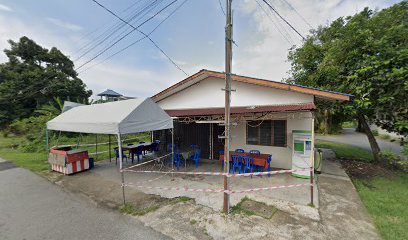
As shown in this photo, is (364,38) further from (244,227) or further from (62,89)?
(62,89)

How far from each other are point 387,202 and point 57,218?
896cm

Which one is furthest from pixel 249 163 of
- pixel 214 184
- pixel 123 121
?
pixel 123 121

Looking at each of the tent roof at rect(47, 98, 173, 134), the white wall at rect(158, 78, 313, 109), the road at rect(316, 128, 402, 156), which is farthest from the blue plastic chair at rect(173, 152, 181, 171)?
the road at rect(316, 128, 402, 156)

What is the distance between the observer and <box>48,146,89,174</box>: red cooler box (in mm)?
7738

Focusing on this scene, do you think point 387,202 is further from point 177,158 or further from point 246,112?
point 177,158

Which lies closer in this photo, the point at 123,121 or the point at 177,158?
the point at 123,121

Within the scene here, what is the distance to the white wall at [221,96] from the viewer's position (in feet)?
25.5

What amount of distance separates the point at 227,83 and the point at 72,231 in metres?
4.81

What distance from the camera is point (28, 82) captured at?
22.8 meters

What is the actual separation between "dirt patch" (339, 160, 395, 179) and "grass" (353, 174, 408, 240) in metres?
0.38

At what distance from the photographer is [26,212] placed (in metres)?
4.70

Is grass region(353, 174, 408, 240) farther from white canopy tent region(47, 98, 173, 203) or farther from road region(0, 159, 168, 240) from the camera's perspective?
white canopy tent region(47, 98, 173, 203)

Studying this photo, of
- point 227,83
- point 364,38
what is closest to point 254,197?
point 227,83

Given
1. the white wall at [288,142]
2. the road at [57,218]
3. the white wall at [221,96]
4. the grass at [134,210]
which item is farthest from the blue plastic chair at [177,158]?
the road at [57,218]
